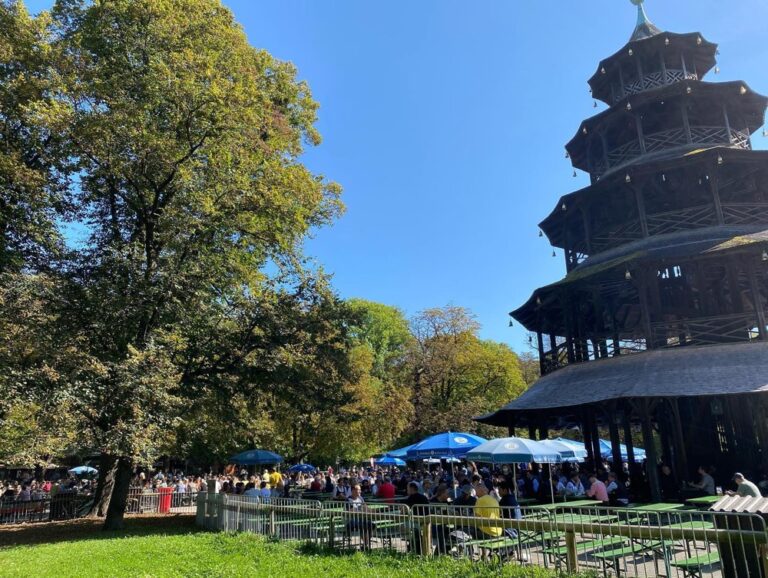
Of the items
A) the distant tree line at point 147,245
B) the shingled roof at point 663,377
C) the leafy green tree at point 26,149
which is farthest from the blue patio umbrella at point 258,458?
the leafy green tree at point 26,149

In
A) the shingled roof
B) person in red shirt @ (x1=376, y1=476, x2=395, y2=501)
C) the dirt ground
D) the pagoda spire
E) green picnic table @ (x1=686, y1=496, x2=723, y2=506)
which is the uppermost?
the pagoda spire

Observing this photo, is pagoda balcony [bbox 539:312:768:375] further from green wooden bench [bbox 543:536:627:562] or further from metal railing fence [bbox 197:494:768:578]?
green wooden bench [bbox 543:536:627:562]

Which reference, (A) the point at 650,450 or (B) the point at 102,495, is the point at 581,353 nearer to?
(A) the point at 650,450

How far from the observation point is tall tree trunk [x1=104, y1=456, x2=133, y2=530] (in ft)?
59.3

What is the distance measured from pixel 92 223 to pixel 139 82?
17.4 ft

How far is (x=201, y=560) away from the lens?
11180 mm

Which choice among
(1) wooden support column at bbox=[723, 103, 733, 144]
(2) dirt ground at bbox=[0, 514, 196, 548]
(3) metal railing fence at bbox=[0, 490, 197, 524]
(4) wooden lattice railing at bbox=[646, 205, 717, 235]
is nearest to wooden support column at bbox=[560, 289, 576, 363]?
(4) wooden lattice railing at bbox=[646, 205, 717, 235]

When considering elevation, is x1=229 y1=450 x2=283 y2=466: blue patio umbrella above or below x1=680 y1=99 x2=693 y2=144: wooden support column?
below

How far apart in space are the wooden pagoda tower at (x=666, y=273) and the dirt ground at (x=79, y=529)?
1252 centimetres

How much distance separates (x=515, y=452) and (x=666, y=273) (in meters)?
15.0

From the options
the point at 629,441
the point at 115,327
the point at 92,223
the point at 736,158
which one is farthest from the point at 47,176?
the point at 736,158

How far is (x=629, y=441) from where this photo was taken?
2078 cm

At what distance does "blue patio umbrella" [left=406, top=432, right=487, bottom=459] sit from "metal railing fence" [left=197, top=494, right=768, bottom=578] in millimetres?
3051

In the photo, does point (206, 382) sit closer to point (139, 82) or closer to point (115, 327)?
point (115, 327)
